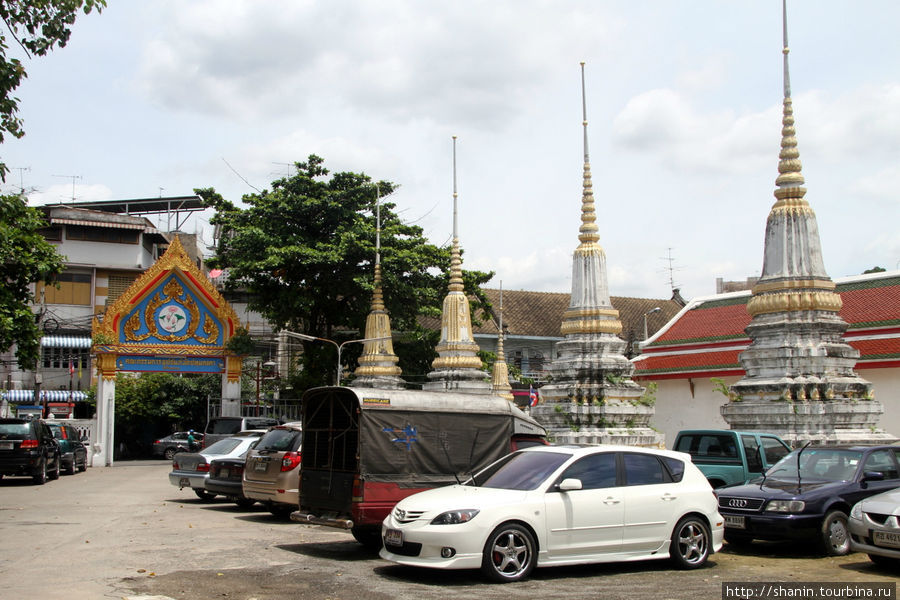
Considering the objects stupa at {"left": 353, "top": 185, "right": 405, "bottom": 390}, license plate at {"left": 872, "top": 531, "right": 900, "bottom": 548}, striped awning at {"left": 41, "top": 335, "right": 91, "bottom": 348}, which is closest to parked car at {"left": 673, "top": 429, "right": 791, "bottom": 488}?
license plate at {"left": 872, "top": 531, "right": 900, "bottom": 548}

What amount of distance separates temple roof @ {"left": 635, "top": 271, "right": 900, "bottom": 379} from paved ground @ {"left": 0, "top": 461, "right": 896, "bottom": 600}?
1112 centimetres

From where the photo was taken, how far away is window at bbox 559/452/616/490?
994 cm

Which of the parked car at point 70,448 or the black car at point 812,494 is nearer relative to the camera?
the black car at point 812,494

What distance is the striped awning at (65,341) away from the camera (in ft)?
149

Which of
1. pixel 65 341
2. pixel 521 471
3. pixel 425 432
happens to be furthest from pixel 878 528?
pixel 65 341

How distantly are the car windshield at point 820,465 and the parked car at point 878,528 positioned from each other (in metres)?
1.53

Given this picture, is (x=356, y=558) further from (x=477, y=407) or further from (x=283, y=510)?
(x=283, y=510)

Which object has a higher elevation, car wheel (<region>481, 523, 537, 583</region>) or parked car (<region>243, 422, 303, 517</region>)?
parked car (<region>243, 422, 303, 517</region>)

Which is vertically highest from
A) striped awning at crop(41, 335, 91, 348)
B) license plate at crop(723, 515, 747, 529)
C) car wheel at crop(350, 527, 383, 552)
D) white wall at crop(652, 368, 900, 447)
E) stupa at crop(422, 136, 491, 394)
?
striped awning at crop(41, 335, 91, 348)

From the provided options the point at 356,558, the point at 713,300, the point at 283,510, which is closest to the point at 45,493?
the point at 283,510

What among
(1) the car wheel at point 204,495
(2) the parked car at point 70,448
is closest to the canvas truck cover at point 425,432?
(1) the car wheel at point 204,495

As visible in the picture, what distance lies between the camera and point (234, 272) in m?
32.6

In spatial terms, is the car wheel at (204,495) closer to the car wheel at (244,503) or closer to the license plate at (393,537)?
the car wheel at (244,503)

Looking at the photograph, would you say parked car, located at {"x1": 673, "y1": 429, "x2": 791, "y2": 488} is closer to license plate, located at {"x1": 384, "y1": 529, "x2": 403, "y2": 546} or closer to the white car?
the white car
